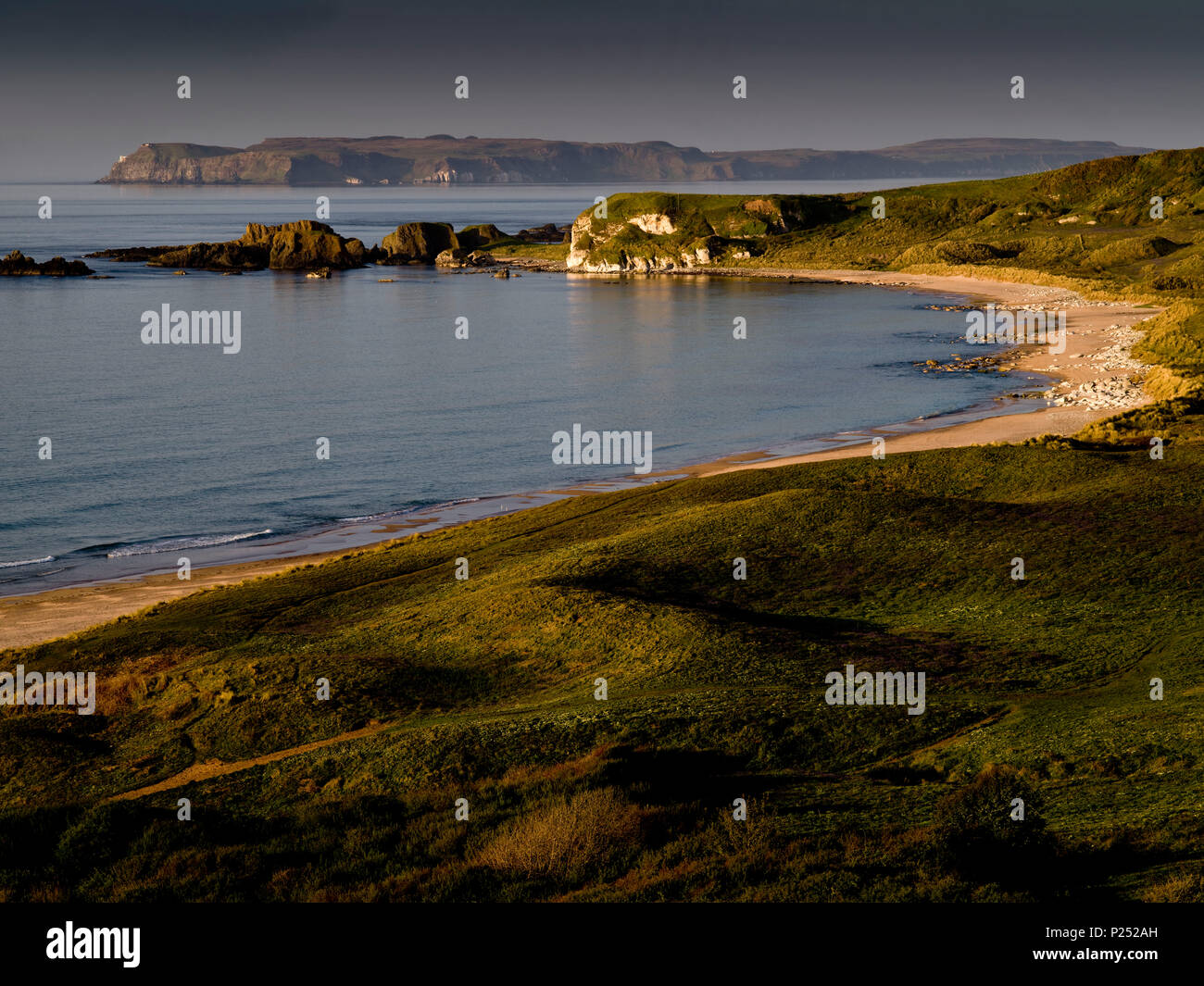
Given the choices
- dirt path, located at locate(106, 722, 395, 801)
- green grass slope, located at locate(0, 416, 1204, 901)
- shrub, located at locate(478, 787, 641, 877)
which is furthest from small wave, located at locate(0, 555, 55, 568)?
shrub, located at locate(478, 787, 641, 877)

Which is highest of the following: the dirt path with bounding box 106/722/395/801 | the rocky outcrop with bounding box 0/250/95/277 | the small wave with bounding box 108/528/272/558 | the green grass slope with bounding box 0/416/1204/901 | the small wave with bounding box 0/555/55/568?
the rocky outcrop with bounding box 0/250/95/277

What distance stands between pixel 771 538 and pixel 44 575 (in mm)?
29683

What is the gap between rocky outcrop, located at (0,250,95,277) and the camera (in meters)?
191

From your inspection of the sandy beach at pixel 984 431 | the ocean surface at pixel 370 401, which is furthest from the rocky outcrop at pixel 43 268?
the sandy beach at pixel 984 431

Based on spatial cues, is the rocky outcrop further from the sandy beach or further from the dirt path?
the dirt path

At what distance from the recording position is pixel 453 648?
28.4m

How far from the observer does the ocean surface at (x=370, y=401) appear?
55312mm

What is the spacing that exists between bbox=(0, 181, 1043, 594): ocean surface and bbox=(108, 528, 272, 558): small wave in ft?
0.55

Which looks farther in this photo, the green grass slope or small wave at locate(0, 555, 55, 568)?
small wave at locate(0, 555, 55, 568)

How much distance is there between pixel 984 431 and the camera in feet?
220

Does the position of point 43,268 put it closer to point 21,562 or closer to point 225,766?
point 21,562

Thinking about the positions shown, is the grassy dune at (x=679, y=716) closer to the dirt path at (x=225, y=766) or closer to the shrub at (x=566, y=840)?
the shrub at (x=566, y=840)

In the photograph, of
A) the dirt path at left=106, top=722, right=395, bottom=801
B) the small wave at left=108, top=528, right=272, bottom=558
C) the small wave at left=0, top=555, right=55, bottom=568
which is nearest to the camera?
the dirt path at left=106, top=722, right=395, bottom=801
